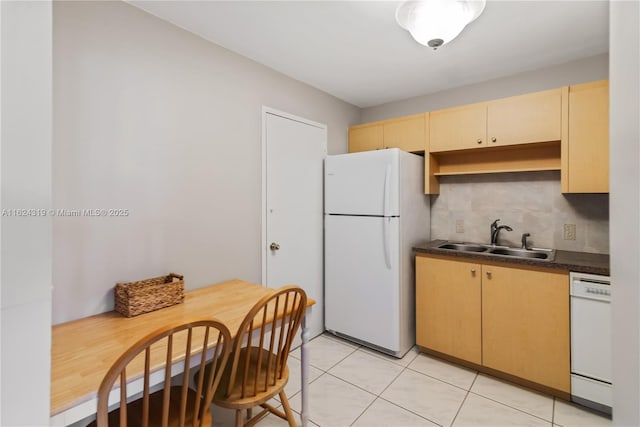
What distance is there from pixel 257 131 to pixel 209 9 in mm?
842

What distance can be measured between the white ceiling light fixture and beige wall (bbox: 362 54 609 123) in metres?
1.43

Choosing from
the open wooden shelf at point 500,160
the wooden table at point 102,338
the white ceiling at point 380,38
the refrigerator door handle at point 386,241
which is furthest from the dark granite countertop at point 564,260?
the white ceiling at point 380,38

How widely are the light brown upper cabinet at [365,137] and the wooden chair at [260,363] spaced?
2.03 metres

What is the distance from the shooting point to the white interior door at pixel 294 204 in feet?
8.14

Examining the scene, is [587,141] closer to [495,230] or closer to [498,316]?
[495,230]

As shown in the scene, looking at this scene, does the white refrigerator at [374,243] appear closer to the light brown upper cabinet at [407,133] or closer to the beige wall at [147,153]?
the light brown upper cabinet at [407,133]

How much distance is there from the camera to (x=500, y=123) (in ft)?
7.92

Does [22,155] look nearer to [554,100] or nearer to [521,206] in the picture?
[554,100]

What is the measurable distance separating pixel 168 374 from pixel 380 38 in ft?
7.35

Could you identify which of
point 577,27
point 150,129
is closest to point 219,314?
point 150,129

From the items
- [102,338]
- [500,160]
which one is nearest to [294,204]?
[102,338]

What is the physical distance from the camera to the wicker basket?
1.54 metres

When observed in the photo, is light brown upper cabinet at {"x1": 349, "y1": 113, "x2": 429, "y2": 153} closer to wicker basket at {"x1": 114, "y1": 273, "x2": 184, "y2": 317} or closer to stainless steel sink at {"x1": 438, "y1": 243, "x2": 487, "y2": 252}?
stainless steel sink at {"x1": 438, "y1": 243, "x2": 487, "y2": 252}

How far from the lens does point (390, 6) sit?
171cm
